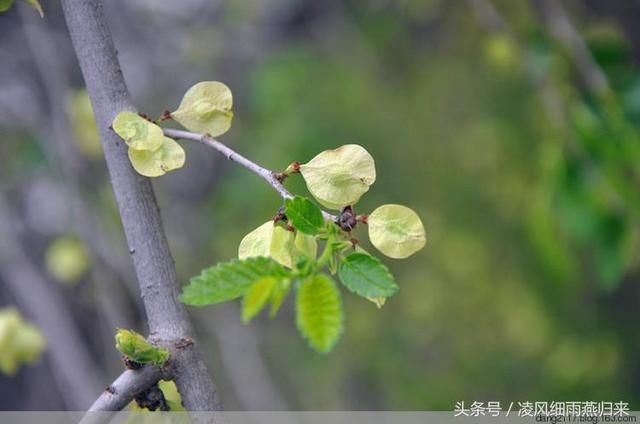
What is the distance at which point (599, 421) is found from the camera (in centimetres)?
87

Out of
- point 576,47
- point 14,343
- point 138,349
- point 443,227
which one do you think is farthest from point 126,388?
point 443,227

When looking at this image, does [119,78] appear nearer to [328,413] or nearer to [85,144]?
[85,144]

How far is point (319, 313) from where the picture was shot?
1.34ft

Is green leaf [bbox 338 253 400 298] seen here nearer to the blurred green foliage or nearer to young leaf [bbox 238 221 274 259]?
young leaf [bbox 238 221 274 259]

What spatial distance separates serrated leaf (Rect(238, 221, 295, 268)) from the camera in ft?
1.53

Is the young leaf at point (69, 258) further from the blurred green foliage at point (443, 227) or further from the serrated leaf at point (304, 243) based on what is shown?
the serrated leaf at point (304, 243)

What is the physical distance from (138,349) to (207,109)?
0.19m

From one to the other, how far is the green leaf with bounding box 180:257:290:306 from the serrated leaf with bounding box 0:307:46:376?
0.53m

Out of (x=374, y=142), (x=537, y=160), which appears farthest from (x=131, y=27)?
(x=537, y=160)

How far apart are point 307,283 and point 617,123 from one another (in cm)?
92

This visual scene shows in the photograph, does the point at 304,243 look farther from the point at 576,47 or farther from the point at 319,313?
the point at 576,47

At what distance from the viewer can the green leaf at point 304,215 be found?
0.45 meters

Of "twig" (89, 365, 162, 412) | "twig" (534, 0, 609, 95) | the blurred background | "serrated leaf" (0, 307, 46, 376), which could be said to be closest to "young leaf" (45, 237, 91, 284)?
the blurred background

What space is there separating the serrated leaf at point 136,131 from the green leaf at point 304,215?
11 cm
